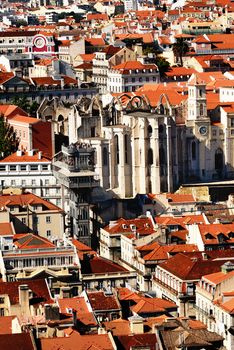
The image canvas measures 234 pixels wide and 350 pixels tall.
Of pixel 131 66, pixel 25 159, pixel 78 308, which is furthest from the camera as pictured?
pixel 131 66

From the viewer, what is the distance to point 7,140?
105 m

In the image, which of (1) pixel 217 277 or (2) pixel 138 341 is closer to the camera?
(2) pixel 138 341

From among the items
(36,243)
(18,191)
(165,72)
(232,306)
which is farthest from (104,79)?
(232,306)

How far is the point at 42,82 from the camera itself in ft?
421

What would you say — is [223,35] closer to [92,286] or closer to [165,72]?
[165,72]

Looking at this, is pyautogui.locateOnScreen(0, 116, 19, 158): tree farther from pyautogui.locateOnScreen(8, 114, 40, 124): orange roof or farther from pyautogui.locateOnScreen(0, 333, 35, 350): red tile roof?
pyautogui.locateOnScreen(0, 333, 35, 350): red tile roof

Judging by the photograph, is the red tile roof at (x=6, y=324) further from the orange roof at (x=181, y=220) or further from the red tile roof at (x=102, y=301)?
the orange roof at (x=181, y=220)

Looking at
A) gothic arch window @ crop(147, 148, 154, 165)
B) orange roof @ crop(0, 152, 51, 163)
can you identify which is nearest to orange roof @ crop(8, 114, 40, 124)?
gothic arch window @ crop(147, 148, 154, 165)

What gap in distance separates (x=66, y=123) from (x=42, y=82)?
2527 centimetres

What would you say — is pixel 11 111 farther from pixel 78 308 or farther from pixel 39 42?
pixel 78 308

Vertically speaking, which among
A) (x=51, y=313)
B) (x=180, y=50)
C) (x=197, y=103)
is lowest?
(x=51, y=313)

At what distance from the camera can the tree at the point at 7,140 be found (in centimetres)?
10294

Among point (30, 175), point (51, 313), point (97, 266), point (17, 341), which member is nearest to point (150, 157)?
point (30, 175)

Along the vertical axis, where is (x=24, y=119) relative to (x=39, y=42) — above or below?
below
